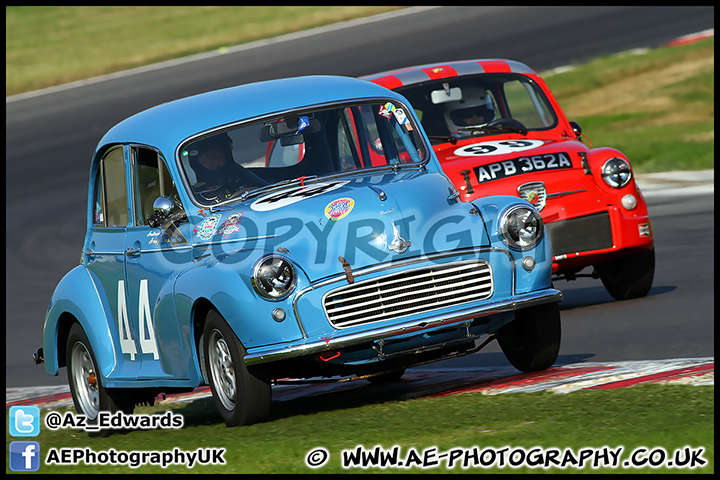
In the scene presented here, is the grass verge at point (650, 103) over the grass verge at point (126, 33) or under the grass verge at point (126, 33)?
under

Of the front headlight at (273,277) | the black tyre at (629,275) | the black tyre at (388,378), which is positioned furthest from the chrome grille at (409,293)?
the black tyre at (629,275)

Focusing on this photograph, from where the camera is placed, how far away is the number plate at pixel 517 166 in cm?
958

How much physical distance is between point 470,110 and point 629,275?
2186mm

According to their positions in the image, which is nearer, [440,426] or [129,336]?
[440,426]

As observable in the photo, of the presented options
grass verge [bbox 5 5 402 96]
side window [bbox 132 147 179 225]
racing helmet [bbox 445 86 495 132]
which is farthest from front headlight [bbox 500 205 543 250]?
grass verge [bbox 5 5 402 96]

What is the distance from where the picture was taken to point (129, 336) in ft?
24.2

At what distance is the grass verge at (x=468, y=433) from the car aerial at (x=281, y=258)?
0.29 m

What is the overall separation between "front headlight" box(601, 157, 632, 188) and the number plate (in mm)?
304

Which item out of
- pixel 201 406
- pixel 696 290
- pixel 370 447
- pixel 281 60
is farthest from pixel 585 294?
pixel 281 60

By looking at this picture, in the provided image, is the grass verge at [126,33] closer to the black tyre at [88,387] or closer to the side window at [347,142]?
the black tyre at [88,387]

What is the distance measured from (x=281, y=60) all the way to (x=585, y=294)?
17.5 m

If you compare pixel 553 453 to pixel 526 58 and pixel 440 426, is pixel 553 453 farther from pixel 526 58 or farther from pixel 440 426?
pixel 526 58

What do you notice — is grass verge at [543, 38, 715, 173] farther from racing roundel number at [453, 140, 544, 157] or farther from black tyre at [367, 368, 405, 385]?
black tyre at [367, 368, 405, 385]

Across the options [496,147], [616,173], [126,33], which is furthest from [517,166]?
[126,33]
